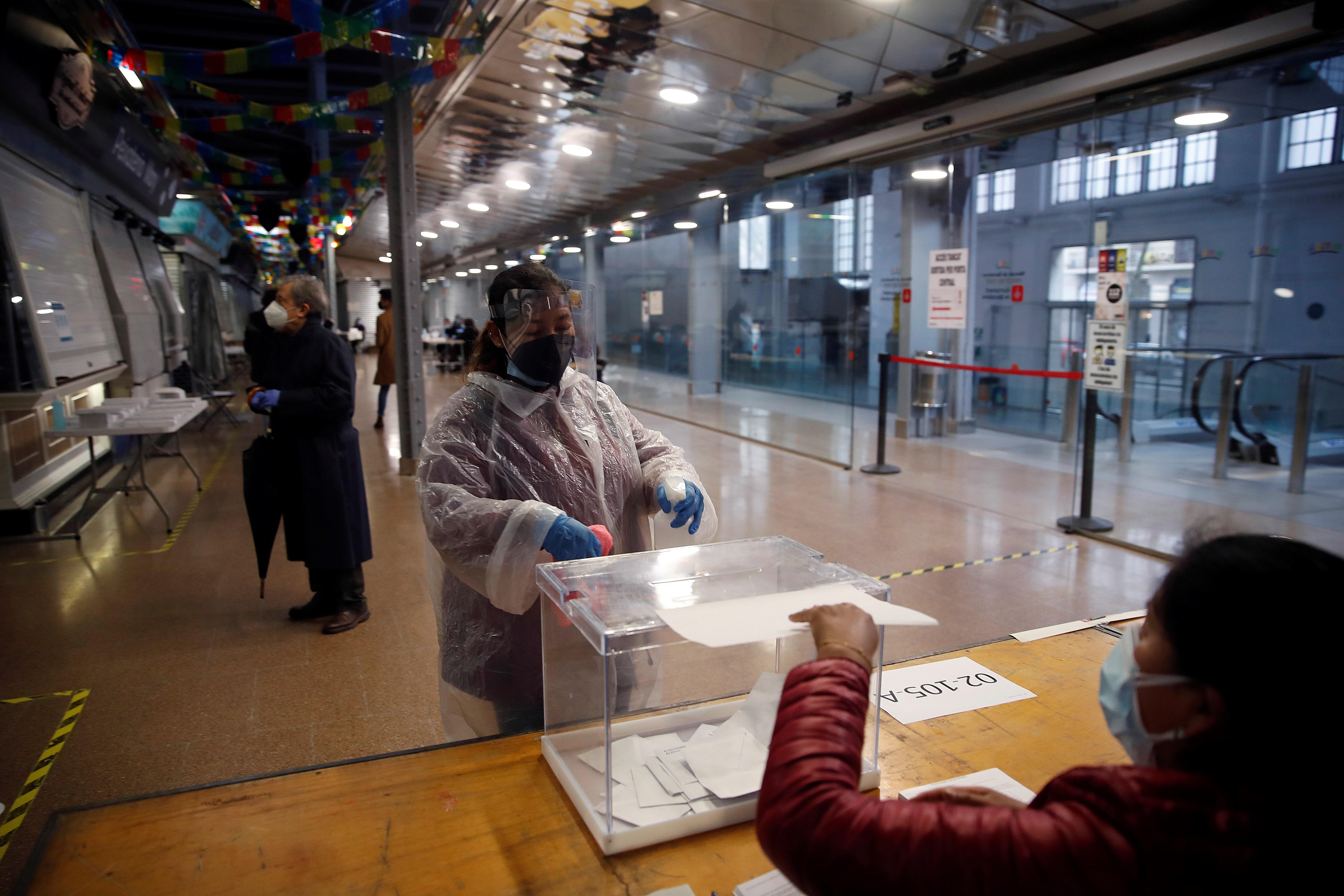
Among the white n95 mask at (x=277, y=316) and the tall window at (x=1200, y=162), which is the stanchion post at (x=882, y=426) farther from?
the white n95 mask at (x=277, y=316)

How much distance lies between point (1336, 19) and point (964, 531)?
9.96 ft

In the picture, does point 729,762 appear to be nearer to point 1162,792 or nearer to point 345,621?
point 1162,792

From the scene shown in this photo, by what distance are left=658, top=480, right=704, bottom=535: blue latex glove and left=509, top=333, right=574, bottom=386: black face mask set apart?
0.34 m

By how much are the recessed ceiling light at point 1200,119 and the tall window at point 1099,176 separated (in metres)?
0.43

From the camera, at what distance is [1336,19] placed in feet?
11.6

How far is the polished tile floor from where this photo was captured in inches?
100

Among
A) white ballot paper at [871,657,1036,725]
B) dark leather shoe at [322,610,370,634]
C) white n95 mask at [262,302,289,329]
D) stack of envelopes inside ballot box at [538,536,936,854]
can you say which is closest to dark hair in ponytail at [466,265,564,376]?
stack of envelopes inside ballot box at [538,536,936,854]

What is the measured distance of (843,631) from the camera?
2.80ft

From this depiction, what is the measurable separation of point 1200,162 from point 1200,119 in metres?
2.94

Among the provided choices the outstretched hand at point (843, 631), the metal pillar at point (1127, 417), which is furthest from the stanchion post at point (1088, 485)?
the outstretched hand at point (843, 631)

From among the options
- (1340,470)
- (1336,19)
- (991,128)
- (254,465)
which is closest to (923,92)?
(991,128)

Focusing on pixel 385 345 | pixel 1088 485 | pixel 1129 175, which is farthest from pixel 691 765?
pixel 385 345

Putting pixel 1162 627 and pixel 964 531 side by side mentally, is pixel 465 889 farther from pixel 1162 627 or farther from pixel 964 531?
pixel 964 531

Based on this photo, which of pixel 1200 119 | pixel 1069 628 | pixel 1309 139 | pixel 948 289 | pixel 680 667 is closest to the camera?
pixel 680 667
